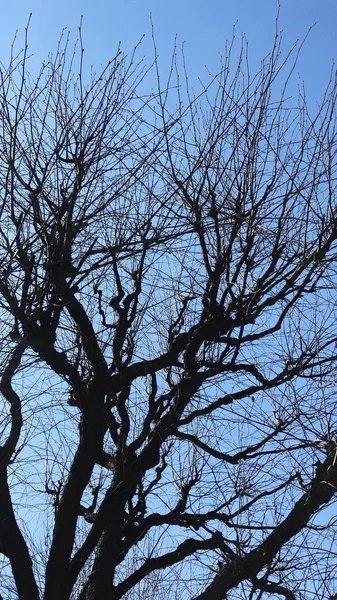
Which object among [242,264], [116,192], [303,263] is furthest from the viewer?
[242,264]

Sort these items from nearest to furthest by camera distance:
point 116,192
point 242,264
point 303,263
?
point 116,192
point 303,263
point 242,264

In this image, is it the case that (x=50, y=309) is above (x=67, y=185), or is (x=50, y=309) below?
below

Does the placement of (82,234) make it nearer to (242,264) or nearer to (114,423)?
(242,264)

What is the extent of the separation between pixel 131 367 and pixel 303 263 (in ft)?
4.38

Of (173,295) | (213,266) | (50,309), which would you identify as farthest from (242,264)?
(50,309)

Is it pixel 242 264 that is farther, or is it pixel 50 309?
pixel 242 264

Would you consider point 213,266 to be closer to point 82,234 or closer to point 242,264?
point 242,264

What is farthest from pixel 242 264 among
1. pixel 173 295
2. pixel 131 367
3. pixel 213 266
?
pixel 131 367

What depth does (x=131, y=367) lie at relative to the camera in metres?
4.97

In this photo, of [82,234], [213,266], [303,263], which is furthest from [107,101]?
[303,263]

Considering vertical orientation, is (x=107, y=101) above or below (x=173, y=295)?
above

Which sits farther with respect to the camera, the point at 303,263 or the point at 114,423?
the point at 114,423

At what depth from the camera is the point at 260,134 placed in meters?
5.12

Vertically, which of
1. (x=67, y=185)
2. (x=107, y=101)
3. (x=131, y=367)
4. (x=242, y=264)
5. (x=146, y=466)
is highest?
(x=107, y=101)
